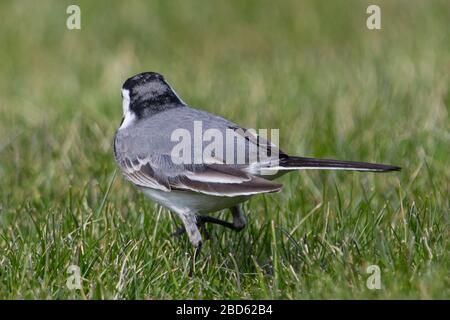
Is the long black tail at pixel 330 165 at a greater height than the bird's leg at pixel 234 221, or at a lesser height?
greater

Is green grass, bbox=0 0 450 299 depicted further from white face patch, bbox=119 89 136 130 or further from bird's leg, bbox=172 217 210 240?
white face patch, bbox=119 89 136 130

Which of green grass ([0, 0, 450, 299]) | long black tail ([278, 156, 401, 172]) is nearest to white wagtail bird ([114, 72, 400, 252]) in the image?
long black tail ([278, 156, 401, 172])

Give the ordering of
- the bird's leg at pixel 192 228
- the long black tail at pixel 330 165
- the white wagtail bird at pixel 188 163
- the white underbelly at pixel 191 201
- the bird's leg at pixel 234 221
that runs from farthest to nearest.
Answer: the bird's leg at pixel 234 221
the bird's leg at pixel 192 228
the white underbelly at pixel 191 201
the white wagtail bird at pixel 188 163
the long black tail at pixel 330 165

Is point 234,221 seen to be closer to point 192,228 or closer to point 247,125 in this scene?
point 192,228

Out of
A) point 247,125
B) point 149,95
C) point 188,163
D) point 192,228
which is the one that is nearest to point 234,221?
point 192,228

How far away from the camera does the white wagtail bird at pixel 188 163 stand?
13.9 ft

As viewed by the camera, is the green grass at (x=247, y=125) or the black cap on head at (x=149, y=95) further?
the black cap on head at (x=149, y=95)

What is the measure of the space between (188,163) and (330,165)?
2.31ft

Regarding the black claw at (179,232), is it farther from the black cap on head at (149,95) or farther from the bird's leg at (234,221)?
the black cap on head at (149,95)

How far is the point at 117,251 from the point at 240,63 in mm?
4913

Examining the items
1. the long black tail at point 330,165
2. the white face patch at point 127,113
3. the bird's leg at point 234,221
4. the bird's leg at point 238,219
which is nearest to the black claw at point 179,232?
the bird's leg at point 234,221

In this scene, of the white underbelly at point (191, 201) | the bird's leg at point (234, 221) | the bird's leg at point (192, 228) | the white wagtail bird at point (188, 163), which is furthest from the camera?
the bird's leg at point (234, 221)
